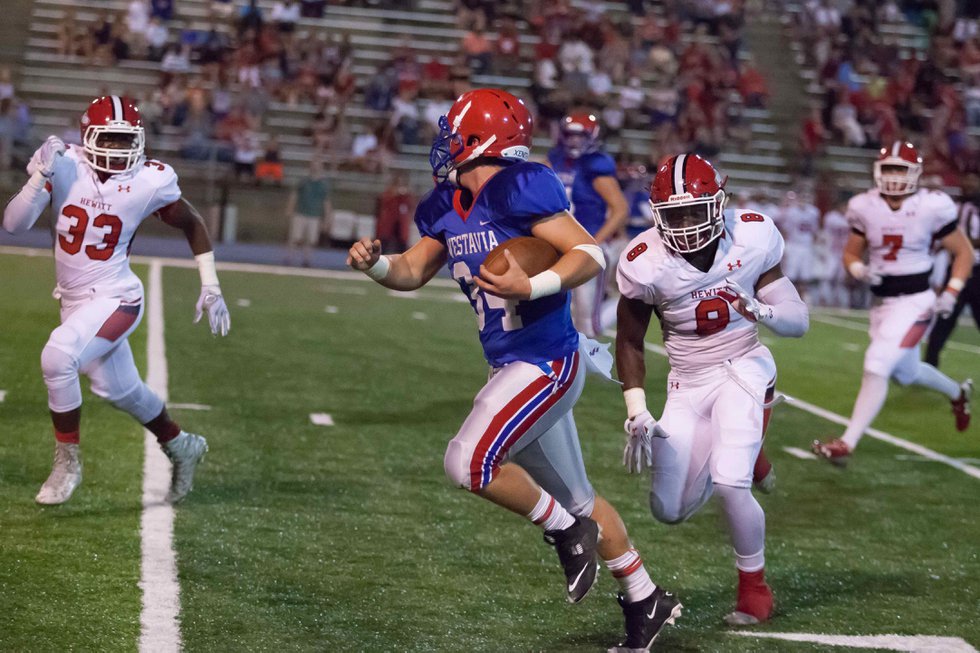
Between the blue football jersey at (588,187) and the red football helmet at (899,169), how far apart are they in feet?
8.67

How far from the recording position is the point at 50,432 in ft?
23.2

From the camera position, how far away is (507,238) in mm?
4188

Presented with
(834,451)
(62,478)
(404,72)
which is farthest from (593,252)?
(404,72)

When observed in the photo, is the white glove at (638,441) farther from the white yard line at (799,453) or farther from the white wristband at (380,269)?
the white yard line at (799,453)

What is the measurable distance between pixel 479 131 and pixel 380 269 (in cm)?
51

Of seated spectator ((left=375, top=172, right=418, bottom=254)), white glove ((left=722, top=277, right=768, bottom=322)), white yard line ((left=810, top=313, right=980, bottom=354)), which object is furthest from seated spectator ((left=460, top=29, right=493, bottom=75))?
white glove ((left=722, top=277, right=768, bottom=322))

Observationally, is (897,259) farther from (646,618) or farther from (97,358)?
(97,358)

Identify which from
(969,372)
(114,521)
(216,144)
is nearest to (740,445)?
(114,521)

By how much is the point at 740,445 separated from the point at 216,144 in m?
16.5

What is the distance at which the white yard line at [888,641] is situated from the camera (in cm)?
433

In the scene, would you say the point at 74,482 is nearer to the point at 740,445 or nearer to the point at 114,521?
the point at 114,521

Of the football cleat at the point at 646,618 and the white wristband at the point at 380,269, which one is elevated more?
the white wristband at the point at 380,269

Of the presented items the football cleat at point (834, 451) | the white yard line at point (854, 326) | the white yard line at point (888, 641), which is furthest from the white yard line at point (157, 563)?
the white yard line at point (854, 326)

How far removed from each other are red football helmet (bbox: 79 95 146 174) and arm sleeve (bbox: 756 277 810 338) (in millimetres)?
2615
